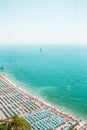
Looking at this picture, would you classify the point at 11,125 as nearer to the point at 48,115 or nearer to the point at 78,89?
the point at 48,115

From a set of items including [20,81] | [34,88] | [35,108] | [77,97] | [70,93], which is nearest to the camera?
[35,108]

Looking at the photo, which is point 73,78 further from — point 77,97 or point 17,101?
point 17,101

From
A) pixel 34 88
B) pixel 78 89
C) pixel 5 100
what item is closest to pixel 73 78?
pixel 78 89

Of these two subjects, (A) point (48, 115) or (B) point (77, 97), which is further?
(B) point (77, 97)

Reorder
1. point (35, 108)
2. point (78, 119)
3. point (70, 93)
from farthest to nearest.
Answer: point (70, 93) < point (35, 108) < point (78, 119)

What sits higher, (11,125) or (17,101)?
(11,125)

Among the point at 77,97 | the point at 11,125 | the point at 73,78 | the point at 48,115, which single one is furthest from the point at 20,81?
the point at 11,125
